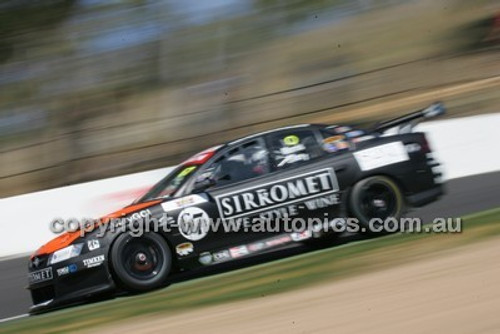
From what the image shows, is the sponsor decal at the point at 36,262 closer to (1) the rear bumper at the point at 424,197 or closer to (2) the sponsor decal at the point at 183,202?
(2) the sponsor decal at the point at 183,202

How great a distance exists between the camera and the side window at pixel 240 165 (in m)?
7.54

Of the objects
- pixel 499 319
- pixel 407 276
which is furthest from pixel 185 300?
pixel 499 319

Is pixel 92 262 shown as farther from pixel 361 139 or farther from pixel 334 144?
pixel 361 139

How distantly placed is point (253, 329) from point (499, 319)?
1498 millimetres

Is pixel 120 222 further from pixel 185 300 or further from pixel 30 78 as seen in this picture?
pixel 30 78

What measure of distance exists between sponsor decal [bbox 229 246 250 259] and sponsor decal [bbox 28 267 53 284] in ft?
5.63

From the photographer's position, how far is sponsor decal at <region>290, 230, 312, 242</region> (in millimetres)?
7555

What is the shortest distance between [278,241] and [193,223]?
0.88 meters

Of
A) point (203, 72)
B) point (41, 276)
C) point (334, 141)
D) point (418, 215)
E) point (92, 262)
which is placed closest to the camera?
point (92, 262)

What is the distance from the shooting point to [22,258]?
10609mm

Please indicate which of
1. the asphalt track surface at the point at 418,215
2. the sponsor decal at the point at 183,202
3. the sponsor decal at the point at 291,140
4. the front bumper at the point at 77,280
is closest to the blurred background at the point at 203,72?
the asphalt track surface at the point at 418,215

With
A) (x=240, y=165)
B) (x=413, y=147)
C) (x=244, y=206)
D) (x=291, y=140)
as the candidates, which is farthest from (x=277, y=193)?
(x=413, y=147)

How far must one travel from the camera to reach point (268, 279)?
21.2ft

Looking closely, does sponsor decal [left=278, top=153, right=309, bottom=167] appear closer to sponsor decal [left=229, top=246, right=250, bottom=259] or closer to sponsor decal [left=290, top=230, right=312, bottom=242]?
sponsor decal [left=290, top=230, right=312, bottom=242]
